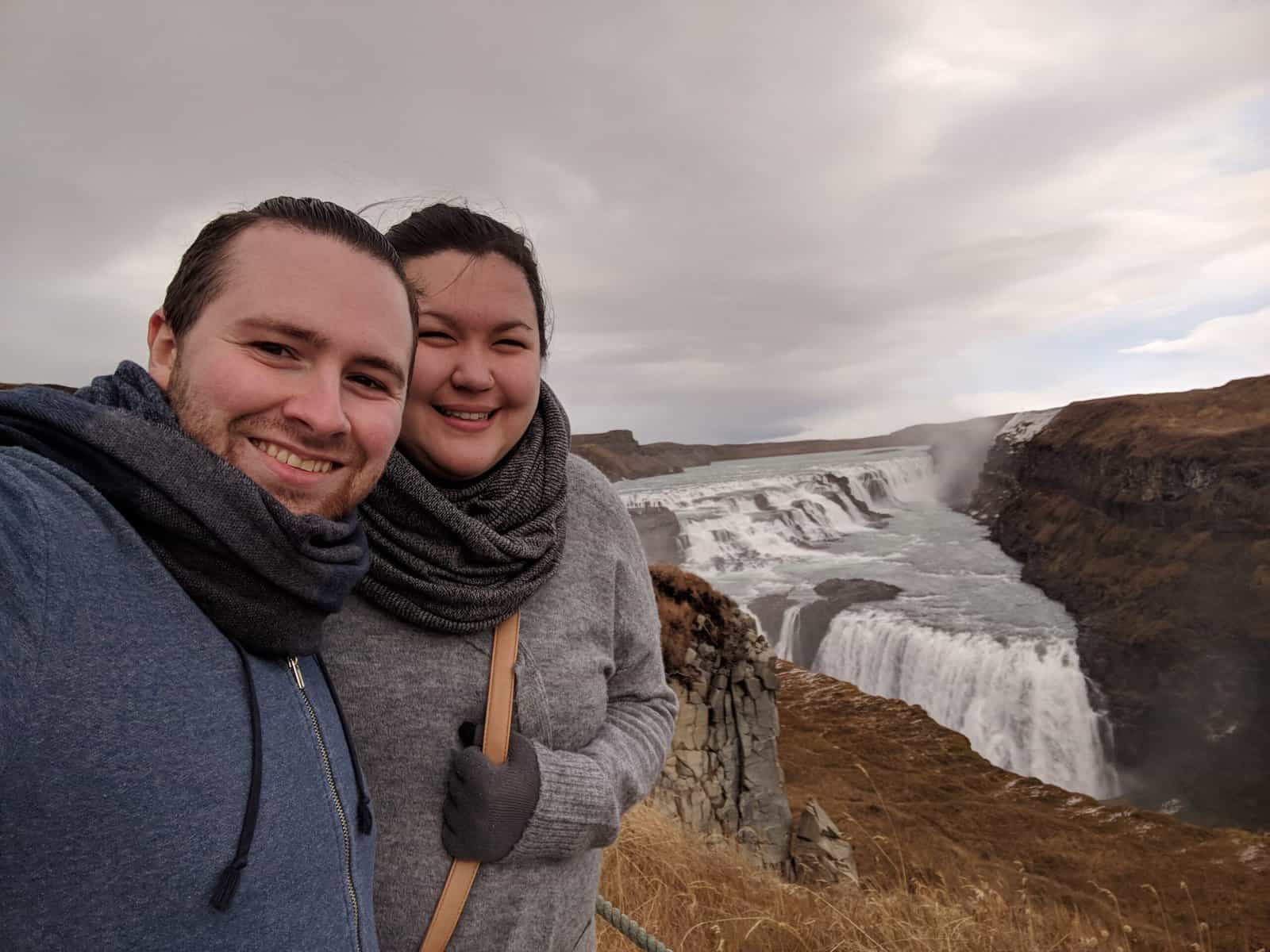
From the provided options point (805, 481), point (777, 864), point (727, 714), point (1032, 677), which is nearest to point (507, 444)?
point (727, 714)

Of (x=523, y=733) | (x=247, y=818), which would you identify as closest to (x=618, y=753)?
(x=523, y=733)

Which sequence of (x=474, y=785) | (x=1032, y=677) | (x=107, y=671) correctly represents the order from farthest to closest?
(x=1032, y=677) → (x=474, y=785) → (x=107, y=671)

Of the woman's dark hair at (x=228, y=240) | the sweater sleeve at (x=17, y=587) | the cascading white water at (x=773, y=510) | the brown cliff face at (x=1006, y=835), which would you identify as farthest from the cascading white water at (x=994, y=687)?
the sweater sleeve at (x=17, y=587)

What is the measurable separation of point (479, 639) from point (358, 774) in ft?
1.03

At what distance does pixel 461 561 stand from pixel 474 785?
1.21 feet

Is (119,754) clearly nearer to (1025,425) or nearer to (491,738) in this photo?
(491,738)

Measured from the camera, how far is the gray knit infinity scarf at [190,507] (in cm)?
68

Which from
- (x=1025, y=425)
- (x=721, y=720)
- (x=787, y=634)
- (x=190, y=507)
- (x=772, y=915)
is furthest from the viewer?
(x=1025, y=425)

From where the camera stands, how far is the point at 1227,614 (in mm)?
20016

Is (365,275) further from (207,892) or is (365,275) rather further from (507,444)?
(207,892)

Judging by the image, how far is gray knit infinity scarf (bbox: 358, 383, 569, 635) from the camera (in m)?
1.18

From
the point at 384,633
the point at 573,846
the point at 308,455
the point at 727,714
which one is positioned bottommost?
the point at 727,714

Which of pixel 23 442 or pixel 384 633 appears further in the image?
pixel 384 633

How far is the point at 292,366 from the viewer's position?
86 cm
